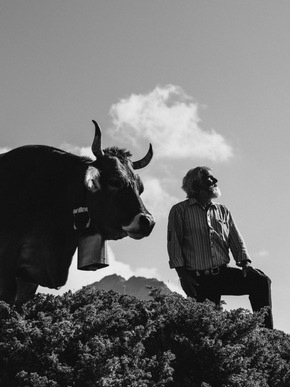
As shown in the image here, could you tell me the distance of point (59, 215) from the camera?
6723 millimetres

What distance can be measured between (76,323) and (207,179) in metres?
3.64

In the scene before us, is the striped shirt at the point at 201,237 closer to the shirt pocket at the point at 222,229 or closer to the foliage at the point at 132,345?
the shirt pocket at the point at 222,229

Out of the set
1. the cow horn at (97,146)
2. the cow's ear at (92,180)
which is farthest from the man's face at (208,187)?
the cow's ear at (92,180)

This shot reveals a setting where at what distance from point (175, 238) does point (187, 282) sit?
602 mm

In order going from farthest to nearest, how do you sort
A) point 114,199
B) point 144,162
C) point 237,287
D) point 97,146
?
point 237,287, point 144,162, point 97,146, point 114,199

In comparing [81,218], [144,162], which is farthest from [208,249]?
[81,218]

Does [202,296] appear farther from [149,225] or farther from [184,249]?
[149,225]

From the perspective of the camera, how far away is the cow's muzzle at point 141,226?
6.34 metres

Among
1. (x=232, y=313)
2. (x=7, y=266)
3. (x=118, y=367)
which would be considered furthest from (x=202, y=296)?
(x=118, y=367)

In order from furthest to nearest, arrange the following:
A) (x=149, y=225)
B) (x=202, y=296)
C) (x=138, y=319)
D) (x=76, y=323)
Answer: (x=202, y=296) < (x=149, y=225) < (x=138, y=319) < (x=76, y=323)

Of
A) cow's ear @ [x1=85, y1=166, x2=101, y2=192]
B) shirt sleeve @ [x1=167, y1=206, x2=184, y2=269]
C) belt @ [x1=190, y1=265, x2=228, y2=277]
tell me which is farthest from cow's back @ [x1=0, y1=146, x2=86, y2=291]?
belt @ [x1=190, y1=265, x2=228, y2=277]

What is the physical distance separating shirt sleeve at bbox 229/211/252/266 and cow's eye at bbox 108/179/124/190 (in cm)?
243

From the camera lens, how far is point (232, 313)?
255 inches

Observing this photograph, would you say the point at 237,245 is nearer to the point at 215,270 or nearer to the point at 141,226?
the point at 215,270
